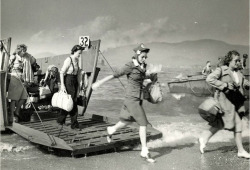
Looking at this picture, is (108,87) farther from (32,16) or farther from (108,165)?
(108,165)

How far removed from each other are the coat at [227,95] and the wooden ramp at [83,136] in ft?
4.64

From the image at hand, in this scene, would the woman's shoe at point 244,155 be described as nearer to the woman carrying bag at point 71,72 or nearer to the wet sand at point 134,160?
the wet sand at point 134,160

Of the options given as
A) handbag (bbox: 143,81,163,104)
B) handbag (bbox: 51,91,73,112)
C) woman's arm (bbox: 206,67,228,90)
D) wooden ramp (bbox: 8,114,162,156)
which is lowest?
wooden ramp (bbox: 8,114,162,156)

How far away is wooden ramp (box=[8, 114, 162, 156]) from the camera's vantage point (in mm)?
5477

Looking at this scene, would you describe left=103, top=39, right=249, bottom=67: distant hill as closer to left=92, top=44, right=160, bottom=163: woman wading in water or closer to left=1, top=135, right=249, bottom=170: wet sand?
left=1, top=135, right=249, bottom=170: wet sand

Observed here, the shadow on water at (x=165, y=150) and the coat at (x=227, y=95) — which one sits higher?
the coat at (x=227, y=95)

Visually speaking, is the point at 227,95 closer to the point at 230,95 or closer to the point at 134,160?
the point at 230,95

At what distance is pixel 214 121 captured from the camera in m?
5.55

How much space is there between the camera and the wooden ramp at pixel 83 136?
18.0 feet

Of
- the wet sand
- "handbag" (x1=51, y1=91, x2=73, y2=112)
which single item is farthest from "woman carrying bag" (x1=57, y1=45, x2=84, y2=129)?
the wet sand

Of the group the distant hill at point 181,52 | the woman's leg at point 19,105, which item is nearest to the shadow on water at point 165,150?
the woman's leg at point 19,105

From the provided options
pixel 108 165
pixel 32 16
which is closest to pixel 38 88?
pixel 108 165

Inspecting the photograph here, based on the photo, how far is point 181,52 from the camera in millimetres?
31453

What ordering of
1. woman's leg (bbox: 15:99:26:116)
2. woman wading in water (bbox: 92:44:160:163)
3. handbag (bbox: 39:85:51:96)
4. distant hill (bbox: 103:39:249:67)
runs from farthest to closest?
distant hill (bbox: 103:39:249:67), handbag (bbox: 39:85:51:96), woman's leg (bbox: 15:99:26:116), woman wading in water (bbox: 92:44:160:163)
